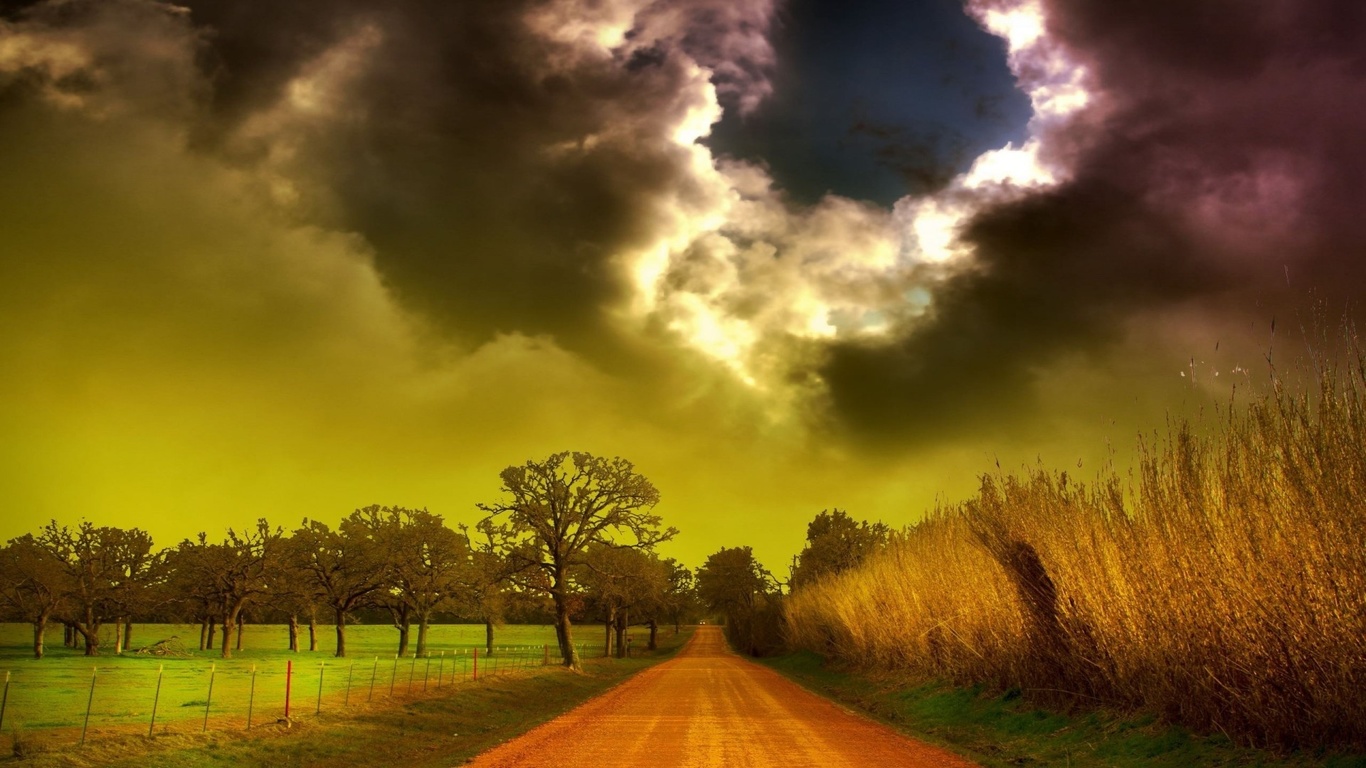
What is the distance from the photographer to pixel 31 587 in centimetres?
6141

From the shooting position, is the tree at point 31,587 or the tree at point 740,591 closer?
the tree at point 31,587

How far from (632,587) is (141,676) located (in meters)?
28.3

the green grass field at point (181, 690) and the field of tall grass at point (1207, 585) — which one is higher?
the field of tall grass at point (1207, 585)

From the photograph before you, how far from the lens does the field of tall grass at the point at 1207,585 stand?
8.37 metres

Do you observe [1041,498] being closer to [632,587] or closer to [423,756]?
[423,756]

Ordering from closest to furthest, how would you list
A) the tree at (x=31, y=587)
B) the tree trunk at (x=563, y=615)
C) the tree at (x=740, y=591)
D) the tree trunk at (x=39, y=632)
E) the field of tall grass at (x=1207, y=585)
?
1. the field of tall grass at (x=1207, y=585)
2. the tree trunk at (x=563, y=615)
3. the tree trunk at (x=39, y=632)
4. the tree at (x=31, y=587)
5. the tree at (x=740, y=591)

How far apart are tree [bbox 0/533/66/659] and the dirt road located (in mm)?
57920

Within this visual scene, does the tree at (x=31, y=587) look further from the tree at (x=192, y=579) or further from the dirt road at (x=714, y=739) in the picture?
the dirt road at (x=714, y=739)

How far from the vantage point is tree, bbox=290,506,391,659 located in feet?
219

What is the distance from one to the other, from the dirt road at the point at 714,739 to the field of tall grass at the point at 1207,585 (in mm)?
3264

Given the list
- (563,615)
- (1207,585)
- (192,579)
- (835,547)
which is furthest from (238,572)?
(1207,585)

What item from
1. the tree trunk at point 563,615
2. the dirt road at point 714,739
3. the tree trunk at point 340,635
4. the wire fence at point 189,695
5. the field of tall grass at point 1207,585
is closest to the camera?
the field of tall grass at point 1207,585

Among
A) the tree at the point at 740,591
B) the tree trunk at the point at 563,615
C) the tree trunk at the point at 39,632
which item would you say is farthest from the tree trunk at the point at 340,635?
the tree at the point at 740,591

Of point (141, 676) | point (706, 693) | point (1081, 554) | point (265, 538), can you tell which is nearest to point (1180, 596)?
point (1081, 554)
